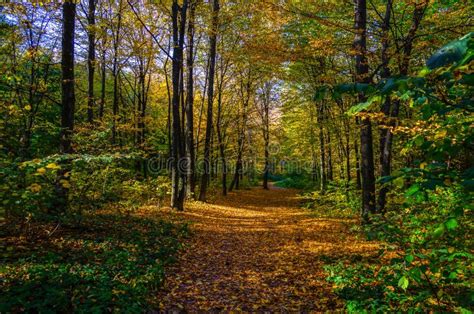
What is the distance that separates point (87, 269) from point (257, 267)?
345 centimetres

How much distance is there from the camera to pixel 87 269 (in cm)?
478

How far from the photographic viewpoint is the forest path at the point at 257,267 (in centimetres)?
474

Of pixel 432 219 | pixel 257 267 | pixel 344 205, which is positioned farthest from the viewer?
pixel 344 205

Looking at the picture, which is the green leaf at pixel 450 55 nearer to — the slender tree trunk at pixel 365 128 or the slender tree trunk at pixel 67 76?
the slender tree trunk at pixel 365 128

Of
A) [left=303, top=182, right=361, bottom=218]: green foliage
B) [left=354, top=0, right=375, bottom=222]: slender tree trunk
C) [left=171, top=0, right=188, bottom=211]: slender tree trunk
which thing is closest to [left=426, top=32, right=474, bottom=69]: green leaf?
[left=354, top=0, right=375, bottom=222]: slender tree trunk

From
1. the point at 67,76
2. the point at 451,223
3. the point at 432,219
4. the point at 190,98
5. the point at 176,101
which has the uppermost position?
the point at 190,98

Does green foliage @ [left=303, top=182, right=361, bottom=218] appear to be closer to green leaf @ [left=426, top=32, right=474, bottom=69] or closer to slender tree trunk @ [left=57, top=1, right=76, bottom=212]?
slender tree trunk @ [left=57, top=1, right=76, bottom=212]

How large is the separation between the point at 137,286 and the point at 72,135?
166 inches

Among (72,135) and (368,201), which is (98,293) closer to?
(72,135)

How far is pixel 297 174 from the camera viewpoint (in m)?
44.1

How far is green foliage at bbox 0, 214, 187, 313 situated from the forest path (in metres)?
0.49

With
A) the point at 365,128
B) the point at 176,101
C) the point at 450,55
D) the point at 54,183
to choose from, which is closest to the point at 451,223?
the point at 450,55

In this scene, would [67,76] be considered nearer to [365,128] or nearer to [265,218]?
[365,128]

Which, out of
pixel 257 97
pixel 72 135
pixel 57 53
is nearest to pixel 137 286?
pixel 72 135
